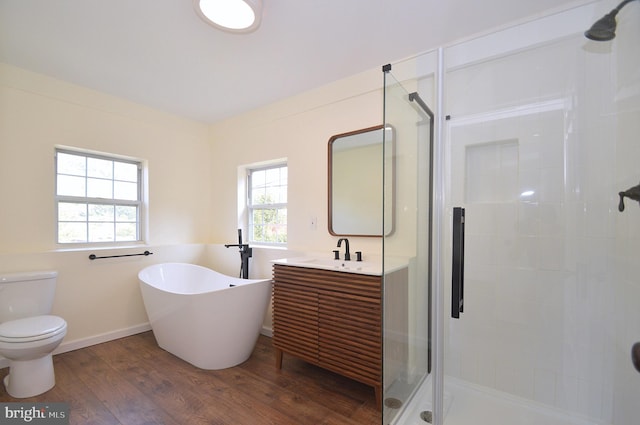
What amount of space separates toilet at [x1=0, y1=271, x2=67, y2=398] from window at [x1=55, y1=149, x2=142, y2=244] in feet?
1.93

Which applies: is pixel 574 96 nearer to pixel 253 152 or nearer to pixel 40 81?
pixel 253 152

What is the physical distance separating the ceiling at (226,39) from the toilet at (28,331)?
1763 mm

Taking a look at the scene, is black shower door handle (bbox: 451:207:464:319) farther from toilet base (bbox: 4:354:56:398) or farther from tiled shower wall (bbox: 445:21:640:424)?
toilet base (bbox: 4:354:56:398)

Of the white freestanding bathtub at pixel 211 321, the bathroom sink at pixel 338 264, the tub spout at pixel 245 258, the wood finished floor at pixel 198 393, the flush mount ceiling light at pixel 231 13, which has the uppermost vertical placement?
the flush mount ceiling light at pixel 231 13

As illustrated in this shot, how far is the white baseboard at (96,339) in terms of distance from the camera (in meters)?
2.49

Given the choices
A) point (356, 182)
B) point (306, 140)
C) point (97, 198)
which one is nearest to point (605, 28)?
point (356, 182)

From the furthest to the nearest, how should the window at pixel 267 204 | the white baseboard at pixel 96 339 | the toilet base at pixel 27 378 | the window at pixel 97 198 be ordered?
the window at pixel 267 204 < the window at pixel 97 198 < the white baseboard at pixel 96 339 < the toilet base at pixel 27 378

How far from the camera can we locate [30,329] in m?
1.88

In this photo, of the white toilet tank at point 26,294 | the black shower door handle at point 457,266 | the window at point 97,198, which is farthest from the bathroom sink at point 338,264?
the window at point 97,198

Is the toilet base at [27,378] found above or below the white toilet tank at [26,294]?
below

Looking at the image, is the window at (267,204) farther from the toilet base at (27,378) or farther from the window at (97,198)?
the toilet base at (27,378)

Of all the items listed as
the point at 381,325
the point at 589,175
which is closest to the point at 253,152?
the point at 381,325

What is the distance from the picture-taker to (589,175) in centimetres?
154

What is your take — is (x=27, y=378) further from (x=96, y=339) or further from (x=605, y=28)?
(x=605, y=28)
